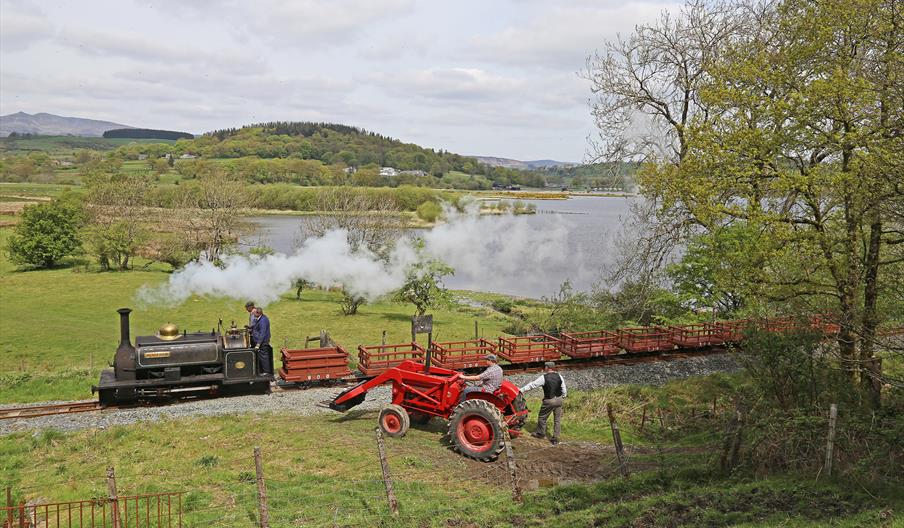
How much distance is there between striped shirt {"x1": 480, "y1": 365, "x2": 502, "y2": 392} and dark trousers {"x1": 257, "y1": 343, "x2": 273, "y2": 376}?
20.0ft

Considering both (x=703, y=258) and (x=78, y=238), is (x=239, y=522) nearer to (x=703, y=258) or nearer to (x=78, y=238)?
(x=703, y=258)

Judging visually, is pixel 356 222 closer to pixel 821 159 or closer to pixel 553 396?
pixel 821 159

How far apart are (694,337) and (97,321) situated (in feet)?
94.8

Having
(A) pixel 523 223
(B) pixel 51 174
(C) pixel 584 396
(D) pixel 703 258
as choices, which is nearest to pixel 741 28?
(D) pixel 703 258

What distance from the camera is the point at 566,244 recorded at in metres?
68.1

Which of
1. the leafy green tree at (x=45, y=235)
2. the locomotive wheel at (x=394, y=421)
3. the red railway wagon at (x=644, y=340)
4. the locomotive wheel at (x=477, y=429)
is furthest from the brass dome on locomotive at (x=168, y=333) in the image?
the leafy green tree at (x=45, y=235)

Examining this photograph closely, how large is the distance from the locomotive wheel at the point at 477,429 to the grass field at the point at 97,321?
11.6 meters

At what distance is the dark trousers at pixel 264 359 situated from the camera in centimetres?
1507

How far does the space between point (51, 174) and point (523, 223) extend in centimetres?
9894

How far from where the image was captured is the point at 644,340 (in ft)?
65.5

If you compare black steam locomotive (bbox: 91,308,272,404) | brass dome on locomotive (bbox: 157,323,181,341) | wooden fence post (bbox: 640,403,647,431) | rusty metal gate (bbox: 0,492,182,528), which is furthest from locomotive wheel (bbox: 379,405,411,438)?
brass dome on locomotive (bbox: 157,323,181,341)

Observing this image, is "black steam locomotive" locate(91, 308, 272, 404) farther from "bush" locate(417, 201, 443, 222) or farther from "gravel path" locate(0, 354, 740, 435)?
"bush" locate(417, 201, 443, 222)

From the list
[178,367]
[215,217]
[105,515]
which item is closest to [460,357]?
[178,367]

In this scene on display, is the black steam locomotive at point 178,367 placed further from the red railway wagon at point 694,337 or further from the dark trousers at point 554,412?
the red railway wagon at point 694,337
